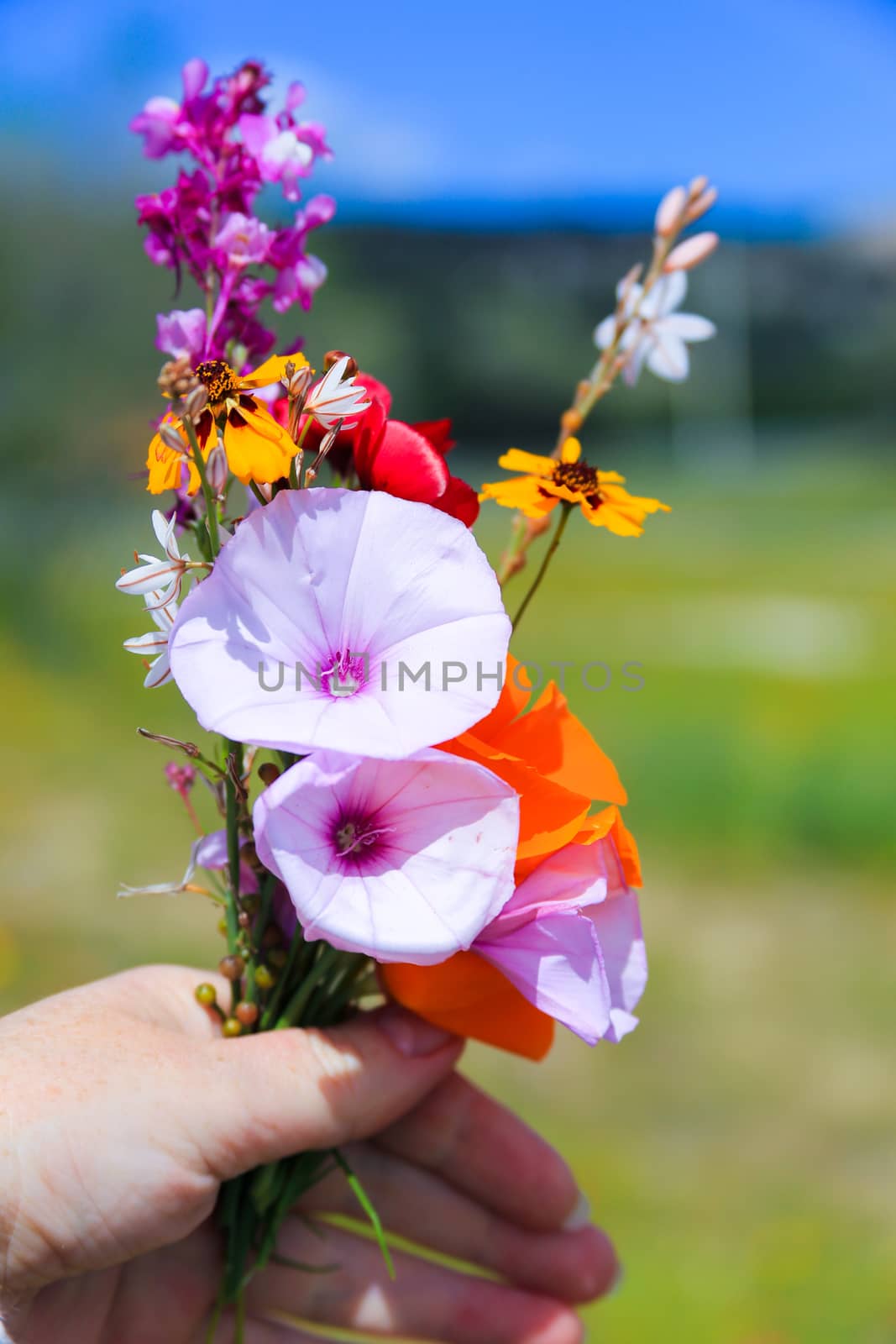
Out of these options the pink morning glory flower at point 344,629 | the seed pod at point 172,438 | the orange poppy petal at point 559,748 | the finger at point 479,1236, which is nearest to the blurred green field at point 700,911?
the orange poppy petal at point 559,748

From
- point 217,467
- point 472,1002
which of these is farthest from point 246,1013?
point 217,467

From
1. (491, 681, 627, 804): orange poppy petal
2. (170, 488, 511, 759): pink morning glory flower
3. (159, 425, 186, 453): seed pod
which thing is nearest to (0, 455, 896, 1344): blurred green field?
(491, 681, 627, 804): orange poppy petal

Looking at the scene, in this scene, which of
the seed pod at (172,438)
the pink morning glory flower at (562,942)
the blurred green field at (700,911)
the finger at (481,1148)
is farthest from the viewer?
the blurred green field at (700,911)

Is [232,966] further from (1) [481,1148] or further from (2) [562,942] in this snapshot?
(1) [481,1148]

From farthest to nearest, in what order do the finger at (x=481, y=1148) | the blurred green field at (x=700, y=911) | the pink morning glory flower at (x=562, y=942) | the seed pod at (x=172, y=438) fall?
1. the blurred green field at (x=700, y=911)
2. the finger at (x=481, y=1148)
3. the pink morning glory flower at (x=562, y=942)
4. the seed pod at (x=172, y=438)

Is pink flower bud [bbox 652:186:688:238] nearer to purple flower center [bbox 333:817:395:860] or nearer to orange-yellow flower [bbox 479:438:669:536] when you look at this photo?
orange-yellow flower [bbox 479:438:669:536]

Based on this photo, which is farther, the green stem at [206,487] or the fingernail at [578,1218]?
the fingernail at [578,1218]

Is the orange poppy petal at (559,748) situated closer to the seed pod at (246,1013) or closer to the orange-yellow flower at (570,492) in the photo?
the orange-yellow flower at (570,492)
